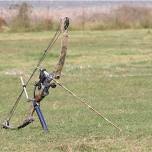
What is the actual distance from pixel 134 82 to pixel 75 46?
1572 cm

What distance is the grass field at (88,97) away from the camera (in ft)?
40.9

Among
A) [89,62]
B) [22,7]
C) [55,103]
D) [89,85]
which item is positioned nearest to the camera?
[55,103]

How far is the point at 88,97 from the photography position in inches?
763

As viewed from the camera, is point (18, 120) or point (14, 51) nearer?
point (18, 120)

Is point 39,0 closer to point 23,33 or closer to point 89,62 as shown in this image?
point 23,33

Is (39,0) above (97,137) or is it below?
below

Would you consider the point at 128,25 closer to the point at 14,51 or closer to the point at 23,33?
the point at 23,33

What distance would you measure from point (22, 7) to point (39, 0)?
46921 mm

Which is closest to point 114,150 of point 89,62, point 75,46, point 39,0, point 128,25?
point 89,62

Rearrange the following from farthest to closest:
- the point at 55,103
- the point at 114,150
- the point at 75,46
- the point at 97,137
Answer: the point at 75,46 → the point at 55,103 → the point at 97,137 → the point at 114,150

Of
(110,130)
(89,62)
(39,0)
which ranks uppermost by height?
(110,130)

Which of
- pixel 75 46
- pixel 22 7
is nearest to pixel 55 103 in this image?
pixel 75 46

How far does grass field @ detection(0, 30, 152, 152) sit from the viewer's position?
40.9 ft

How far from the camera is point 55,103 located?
18438 millimetres
